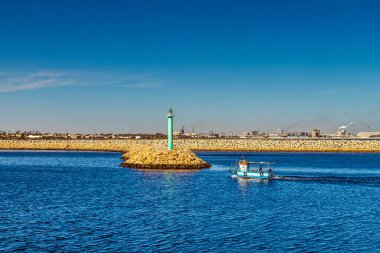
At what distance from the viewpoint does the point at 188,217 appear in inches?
1135

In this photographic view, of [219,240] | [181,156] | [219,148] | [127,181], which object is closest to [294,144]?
[219,148]

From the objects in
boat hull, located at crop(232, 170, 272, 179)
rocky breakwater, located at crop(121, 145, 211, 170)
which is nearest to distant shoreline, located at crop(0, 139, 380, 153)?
rocky breakwater, located at crop(121, 145, 211, 170)

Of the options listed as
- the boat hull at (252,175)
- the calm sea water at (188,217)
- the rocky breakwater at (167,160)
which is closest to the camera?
the calm sea water at (188,217)

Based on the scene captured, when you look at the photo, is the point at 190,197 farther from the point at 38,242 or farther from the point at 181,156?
the point at 181,156

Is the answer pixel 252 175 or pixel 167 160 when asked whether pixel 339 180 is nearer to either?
pixel 252 175

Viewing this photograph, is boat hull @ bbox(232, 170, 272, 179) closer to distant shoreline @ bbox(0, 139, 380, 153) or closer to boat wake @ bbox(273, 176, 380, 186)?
boat wake @ bbox(273, 176, 380, 186)

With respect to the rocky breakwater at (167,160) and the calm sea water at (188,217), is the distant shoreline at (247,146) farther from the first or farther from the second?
the calm sea water at (188,217)

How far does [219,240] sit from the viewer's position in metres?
23.0

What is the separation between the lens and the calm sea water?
22.3 metres

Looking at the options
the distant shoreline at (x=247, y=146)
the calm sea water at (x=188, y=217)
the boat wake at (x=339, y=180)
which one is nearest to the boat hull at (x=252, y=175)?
the boat wake at (x=339, y=180)

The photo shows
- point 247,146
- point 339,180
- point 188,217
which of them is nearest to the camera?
point 188,217

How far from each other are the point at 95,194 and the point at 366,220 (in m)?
19.4

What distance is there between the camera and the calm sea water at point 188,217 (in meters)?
22.3

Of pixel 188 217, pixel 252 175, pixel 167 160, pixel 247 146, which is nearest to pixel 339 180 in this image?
pixel 252 175
